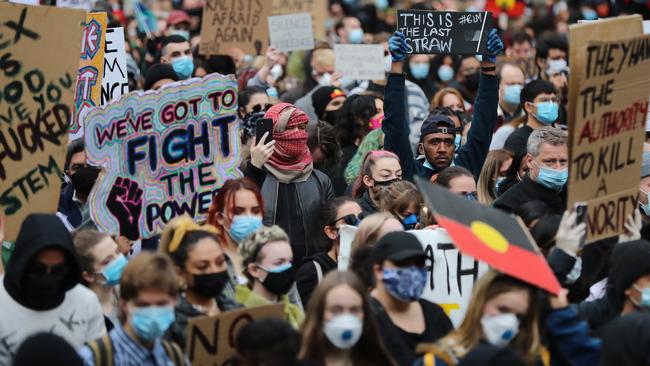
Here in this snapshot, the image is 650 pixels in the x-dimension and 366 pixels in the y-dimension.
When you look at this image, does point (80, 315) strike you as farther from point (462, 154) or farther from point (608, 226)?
point (462, 154)

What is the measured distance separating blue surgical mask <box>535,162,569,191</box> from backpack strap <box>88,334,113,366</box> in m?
3.56

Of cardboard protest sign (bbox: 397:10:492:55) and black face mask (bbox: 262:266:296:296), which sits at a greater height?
cardboard protest sign (bbox: 397:10:492:55)

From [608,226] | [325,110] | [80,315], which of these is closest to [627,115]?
[608,226]

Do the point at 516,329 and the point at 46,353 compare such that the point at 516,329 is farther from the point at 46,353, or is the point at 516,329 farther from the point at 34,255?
the point at 34,255

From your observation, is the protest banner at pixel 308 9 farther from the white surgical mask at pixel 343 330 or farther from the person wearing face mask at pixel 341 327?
the white surgical mask at pixel 343 330

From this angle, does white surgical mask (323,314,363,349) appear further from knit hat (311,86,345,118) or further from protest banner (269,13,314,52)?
protest banner (269,13,314,52)

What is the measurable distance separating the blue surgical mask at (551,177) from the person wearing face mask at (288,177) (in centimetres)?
141

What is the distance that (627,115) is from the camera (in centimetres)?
748

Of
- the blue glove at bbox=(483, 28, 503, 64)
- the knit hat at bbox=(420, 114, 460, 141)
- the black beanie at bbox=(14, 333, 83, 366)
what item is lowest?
the knit hat at bbox=(420, 114, 460, 141)

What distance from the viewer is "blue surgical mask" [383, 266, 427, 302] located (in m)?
6.54

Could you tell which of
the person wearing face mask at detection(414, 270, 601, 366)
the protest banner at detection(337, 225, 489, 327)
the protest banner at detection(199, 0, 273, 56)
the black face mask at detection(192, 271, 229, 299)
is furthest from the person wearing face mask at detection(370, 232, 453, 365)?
the protest banner at detection(199, 0, 273, 56)

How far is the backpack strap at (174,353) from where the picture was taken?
631 centimetres

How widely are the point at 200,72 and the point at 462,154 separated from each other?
4452 mm

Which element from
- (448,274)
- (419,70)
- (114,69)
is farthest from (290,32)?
(448,274)
